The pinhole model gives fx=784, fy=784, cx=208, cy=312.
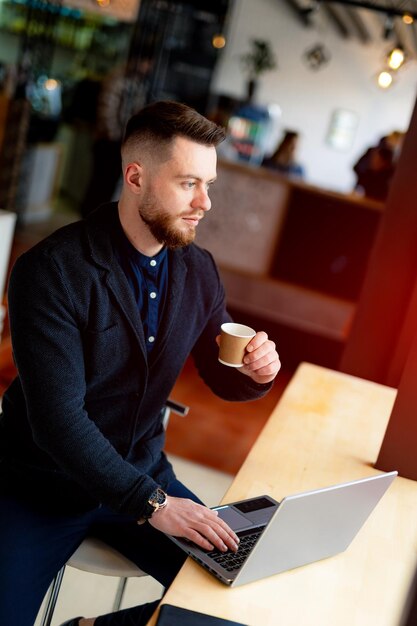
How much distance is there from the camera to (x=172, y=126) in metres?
1.54

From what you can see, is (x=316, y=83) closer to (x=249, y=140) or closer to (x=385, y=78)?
(x=249, y=140)

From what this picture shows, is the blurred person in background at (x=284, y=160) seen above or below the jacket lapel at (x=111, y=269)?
above

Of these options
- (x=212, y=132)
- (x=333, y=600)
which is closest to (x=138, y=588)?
(x=333, y=600)

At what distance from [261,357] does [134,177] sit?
0.45m

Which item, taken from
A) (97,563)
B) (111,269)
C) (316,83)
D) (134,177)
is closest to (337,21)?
(316,83)

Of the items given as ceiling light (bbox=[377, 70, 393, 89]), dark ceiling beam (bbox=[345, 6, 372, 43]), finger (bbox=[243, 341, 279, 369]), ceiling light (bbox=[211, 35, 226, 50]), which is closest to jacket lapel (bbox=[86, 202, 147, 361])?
finger (bbox=[243, 341, 279, 369])

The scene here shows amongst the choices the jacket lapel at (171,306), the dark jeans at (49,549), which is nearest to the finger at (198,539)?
the dark jeans at (49,549)

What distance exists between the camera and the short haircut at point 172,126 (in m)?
1.54

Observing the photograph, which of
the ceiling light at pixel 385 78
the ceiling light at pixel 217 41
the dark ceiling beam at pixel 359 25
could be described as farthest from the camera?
the ceiling light at pixel 217 41

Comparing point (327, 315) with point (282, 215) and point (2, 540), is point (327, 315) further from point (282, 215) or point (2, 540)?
point (2, 540)

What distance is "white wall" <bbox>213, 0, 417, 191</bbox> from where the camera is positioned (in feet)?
41.3

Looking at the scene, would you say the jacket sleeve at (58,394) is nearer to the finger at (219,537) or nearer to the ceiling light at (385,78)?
the finger at (219,537)

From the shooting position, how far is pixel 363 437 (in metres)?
1.97

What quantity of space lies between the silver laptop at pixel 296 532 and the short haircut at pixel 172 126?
71 centimetres
